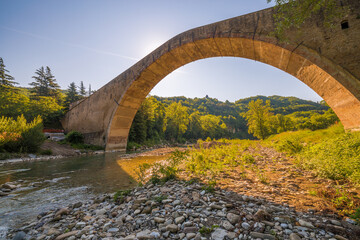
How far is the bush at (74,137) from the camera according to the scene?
16.7 m

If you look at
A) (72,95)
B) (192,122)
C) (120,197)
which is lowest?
(120,197)

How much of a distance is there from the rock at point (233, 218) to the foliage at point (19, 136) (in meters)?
13.8

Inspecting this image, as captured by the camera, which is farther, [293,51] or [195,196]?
[293,51]

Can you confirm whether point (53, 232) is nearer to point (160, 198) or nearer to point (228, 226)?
point (160, 198)

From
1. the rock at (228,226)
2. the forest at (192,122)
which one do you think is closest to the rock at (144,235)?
the rock at (228,226)

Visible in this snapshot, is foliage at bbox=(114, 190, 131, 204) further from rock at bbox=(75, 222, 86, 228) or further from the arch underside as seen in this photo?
the arch underside

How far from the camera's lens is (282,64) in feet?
22.5

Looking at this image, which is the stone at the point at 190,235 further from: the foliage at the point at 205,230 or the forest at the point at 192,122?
the forest at the point at 192,122

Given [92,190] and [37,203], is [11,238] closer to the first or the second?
[37,203]

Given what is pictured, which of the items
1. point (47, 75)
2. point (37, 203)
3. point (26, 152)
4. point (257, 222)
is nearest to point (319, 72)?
point (257, 222)

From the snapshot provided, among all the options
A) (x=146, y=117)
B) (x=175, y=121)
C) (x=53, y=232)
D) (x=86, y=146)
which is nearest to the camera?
(x=53, y=232)

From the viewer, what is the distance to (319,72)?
5.68m

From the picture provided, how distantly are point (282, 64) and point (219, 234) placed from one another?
7871 mm

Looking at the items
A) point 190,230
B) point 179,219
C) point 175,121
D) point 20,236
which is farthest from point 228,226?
point 175,121
